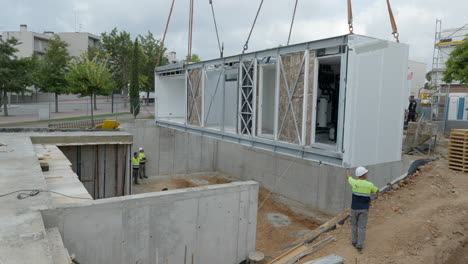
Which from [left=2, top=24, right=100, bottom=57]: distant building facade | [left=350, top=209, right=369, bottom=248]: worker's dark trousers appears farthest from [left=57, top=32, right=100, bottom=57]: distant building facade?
[left=350, top=209, right=369, bottom=248]: worker's dark trousers

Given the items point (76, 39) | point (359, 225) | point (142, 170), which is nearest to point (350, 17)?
point (359, 225)

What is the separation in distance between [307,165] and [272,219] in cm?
358

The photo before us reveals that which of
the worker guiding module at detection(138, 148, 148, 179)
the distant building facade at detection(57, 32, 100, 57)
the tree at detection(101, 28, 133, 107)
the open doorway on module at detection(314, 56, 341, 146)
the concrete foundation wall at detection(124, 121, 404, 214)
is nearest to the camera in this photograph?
the open doorway on module at detection(314, 56, 341, 146)

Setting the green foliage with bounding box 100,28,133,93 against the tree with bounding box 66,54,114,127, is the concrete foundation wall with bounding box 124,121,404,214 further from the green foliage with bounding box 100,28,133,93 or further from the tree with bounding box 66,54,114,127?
the green foliage with bounding box 100,28,133,93

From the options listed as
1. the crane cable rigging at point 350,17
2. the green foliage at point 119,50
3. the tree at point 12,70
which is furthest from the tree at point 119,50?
the crane cable rigging at point 350,17

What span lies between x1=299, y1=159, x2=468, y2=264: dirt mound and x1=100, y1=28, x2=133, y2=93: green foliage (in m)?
35.5

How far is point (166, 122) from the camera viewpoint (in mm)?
21734

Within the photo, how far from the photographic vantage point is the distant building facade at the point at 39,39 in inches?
2293

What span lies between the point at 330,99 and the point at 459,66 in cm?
996

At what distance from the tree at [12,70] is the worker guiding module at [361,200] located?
32.1m

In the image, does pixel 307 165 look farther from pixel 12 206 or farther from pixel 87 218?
pixel 12 206

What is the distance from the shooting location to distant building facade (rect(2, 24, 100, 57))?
58.2 metres

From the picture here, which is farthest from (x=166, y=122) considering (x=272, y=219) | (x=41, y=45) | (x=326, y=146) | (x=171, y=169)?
(x=41, y=45)

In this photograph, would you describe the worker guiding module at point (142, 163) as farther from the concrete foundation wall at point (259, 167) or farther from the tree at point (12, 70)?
the tree at point (12, 70)
